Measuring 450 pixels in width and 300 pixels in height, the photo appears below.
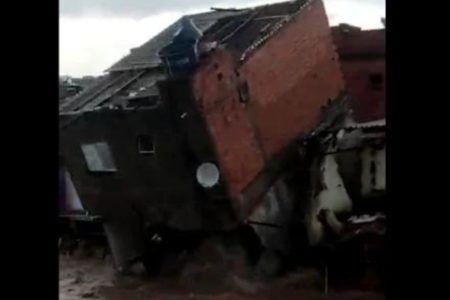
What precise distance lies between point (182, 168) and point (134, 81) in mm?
954

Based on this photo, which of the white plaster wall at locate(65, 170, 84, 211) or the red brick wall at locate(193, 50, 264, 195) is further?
the white plaster wall at locate(65, 170, 84, 211)

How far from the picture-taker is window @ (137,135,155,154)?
516cm

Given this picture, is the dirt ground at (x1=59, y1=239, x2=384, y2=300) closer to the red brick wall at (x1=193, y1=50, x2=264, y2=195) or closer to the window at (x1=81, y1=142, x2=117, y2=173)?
the red brick wall at (x1=193, y1=50, x2=264, y2=195)

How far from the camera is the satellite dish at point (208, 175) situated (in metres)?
4.98

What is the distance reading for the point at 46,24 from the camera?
0.64 meters

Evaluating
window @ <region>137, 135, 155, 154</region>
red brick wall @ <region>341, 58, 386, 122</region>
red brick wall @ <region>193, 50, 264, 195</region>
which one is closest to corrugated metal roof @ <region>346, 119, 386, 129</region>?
red brick wall @ <region>341, 58, 386, 122</region>

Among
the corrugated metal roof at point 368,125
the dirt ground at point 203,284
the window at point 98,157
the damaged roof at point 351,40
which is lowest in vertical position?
the dirt ground at point 203,284

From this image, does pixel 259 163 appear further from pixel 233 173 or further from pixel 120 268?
pixel 120 268

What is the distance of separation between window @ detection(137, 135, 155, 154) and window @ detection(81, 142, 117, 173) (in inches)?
11.7

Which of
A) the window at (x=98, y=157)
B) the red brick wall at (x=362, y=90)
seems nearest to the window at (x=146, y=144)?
the window at (x=98, y=157)

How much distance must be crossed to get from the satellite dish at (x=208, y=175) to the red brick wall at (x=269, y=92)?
0.05 m

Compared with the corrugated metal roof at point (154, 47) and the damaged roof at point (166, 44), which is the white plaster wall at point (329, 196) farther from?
the corrugated metal roof at point (154, 47)

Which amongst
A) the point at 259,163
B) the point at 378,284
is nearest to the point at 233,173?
the point at 259,163

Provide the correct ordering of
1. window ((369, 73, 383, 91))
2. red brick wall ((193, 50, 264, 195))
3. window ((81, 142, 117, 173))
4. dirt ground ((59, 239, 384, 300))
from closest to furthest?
1. red brick wall ((193, 50, 264, 195))
2. dirt ground ((59, 239, 384, 300))
3. window ((369, 73, 383, 91))
4. window ((81, 142, 117, 173))
